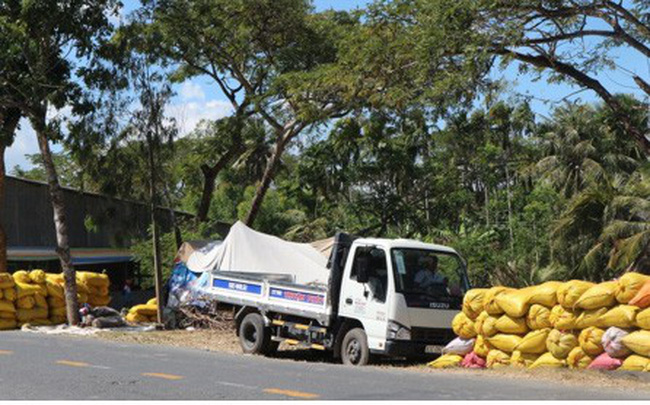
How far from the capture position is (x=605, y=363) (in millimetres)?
13305

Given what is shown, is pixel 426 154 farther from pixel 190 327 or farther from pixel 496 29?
pixel 496 29

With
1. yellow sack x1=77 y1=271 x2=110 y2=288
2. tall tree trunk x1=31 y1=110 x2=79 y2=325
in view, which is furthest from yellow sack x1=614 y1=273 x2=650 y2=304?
yellow sack x1=77 y1=271 x2=110 y2=288

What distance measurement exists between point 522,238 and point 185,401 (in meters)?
21.1

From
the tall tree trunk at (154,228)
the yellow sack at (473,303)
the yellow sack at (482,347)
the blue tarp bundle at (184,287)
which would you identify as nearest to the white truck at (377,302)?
the yellow sack at (473,303)

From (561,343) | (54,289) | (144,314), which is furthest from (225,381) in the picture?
(144,314)

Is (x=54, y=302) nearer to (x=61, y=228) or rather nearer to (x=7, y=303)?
(x=7, y=303)

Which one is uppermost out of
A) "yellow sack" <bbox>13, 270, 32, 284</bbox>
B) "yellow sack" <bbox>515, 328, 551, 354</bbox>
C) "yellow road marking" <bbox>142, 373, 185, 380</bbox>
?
"yellow sack" <bbox>13, 270, 32, 284</bbox>

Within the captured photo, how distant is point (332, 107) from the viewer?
27.0 metres

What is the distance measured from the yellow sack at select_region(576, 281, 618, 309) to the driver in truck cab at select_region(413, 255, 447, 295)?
317cm

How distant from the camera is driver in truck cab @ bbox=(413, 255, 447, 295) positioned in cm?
1638

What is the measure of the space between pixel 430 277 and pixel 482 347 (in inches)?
68.1

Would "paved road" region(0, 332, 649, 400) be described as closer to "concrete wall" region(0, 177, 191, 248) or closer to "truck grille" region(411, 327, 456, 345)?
"truck grille" region(411, 327, 456, 345)

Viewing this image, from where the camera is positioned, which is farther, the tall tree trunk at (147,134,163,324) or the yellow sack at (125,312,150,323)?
the yellow sack at (125,312,150,323)

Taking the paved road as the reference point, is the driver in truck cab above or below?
above
